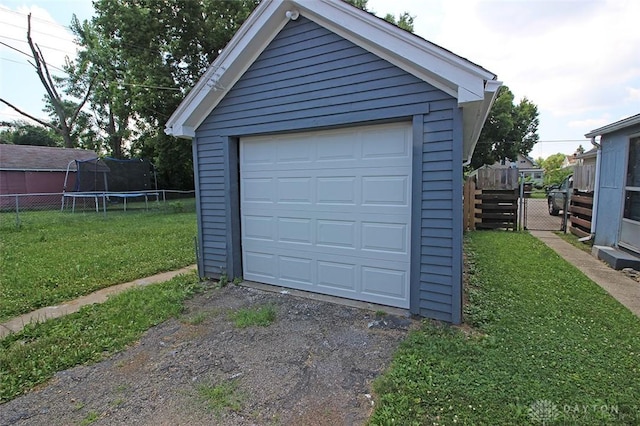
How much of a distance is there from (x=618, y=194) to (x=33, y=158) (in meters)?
25.8

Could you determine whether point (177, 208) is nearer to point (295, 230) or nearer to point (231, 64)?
point (231, 64)

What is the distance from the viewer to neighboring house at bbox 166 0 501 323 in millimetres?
3299

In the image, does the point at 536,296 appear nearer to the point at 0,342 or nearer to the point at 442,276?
the point at 442,276

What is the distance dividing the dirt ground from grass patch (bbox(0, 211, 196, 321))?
215 centimetres

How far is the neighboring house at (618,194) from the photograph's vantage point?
562 centimetres

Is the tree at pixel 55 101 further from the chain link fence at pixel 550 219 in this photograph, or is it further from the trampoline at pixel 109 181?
the chain link fence at pixel 550 219

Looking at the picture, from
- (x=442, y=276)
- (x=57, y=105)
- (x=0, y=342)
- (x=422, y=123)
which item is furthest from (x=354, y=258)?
(x=57, y=105)

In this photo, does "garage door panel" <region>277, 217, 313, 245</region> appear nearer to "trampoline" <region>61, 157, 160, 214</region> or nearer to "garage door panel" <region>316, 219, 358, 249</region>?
"garage door panel" <region>316, 219, 358, 249</region>

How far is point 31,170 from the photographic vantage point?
18141mm

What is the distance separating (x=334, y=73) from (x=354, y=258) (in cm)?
223

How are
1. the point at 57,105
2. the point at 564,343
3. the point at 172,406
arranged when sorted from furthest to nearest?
the point at 57,105 → the point at 564,343 → the point at 172,406

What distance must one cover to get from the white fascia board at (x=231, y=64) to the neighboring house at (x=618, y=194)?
6.07 metres

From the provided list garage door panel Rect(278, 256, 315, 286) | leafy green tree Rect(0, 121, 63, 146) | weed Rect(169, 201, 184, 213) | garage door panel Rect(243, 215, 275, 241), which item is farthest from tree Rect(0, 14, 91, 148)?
garage door panel Rect(278, 256, 315, 286)

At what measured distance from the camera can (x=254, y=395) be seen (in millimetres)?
2369
